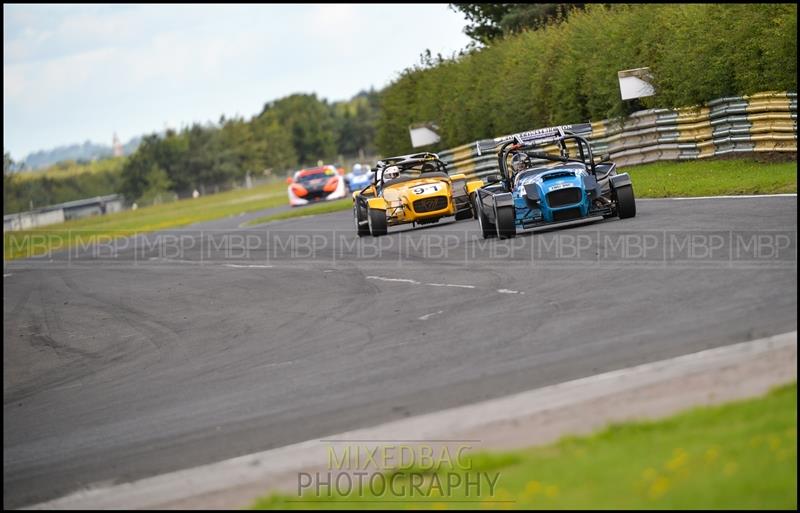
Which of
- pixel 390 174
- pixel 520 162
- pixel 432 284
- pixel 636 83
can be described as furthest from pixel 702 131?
pixel 432 284

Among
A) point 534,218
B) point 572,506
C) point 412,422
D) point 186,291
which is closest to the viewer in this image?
point 572,506

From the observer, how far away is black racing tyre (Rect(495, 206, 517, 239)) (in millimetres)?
17500

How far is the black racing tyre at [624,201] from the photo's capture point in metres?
17.3

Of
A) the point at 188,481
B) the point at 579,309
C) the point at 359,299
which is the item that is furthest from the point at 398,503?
the point at 359,299

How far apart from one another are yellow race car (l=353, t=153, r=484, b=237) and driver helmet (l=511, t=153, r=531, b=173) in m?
3.98

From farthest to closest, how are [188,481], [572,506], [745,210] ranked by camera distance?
1. [745,210]
2. [188,481]
3. [572,506]

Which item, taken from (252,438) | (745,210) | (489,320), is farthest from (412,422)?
(745,210)

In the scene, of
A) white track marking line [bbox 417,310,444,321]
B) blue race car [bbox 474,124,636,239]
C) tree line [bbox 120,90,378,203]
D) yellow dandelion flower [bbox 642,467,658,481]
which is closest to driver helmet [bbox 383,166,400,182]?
blue race car [bbox 474,124,636,239]

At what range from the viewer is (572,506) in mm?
5059

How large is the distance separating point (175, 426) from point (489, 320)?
11.1 feet

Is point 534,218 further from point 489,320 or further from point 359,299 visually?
point 489,320

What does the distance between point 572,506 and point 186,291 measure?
1533cm

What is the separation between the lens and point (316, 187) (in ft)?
153

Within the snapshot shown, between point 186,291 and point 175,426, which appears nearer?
point 175,426
